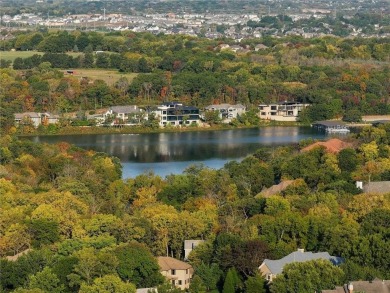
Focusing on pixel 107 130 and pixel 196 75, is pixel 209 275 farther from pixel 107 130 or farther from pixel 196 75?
pixel 196 75

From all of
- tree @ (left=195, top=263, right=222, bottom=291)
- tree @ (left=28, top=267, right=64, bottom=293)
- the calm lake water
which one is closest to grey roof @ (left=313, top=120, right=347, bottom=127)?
the calm lake water

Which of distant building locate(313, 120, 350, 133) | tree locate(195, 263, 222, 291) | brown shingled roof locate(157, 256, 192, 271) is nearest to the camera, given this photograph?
tree locate(195, 263, 222, 291)

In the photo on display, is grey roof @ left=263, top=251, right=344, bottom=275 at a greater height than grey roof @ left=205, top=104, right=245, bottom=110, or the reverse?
grey roof @ left=263, top=251, right=344, bottom=275

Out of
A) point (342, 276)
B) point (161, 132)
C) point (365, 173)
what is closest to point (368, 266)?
point (342, 276)

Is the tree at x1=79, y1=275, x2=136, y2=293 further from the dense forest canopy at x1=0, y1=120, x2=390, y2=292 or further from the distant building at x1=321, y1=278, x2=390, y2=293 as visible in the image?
the distant building at x1=321, y1=278, x2=390, y2=293

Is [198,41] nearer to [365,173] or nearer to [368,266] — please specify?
[365,173]

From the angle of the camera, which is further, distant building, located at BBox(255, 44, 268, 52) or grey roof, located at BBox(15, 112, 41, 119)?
distant building, located at BBox(255, 44, 268, 52)

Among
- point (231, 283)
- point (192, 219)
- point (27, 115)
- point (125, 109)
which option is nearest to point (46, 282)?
point (231, 283)

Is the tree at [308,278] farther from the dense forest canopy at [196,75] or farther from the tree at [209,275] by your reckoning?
the dense forest canopy at [196,75]
